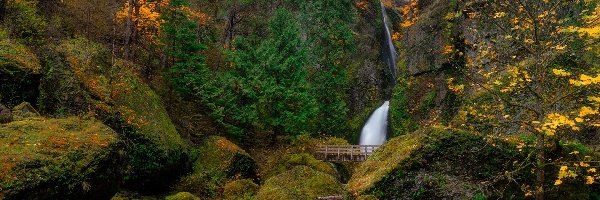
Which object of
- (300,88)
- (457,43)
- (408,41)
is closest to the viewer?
(300,88)

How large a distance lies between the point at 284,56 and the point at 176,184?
33.4 ft

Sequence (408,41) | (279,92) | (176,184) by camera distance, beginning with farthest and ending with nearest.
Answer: (408,41) < (279,92) < (176,184)

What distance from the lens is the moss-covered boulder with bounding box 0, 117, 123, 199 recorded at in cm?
723

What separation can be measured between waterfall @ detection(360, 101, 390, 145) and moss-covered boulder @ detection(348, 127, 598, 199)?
21.0 meters

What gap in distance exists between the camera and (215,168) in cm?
1762

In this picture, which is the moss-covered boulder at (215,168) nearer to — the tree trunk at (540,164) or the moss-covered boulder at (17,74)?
the moss-covered boulder at (17,74)

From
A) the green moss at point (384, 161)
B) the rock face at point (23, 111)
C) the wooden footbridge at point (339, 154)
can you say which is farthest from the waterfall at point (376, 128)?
the rock face at point (23, 111)

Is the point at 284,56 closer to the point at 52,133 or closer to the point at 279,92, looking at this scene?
the point at 279,92

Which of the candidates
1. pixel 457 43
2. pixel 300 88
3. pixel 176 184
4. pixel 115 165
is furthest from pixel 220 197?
pixel 457 43

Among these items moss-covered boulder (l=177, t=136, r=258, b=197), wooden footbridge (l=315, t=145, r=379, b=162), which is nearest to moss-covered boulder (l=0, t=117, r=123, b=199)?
moss-covered boulder (l=177, t=136, r=258, b=197)

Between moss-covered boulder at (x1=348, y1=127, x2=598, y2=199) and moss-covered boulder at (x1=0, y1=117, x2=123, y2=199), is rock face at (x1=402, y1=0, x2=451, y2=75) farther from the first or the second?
moss-covered boulder at (x1=0, y1=117, x2=123, y2=199)

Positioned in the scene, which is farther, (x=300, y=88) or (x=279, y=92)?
(x=300, y=88)

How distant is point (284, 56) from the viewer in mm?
23453

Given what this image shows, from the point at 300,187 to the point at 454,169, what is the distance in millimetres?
4486
